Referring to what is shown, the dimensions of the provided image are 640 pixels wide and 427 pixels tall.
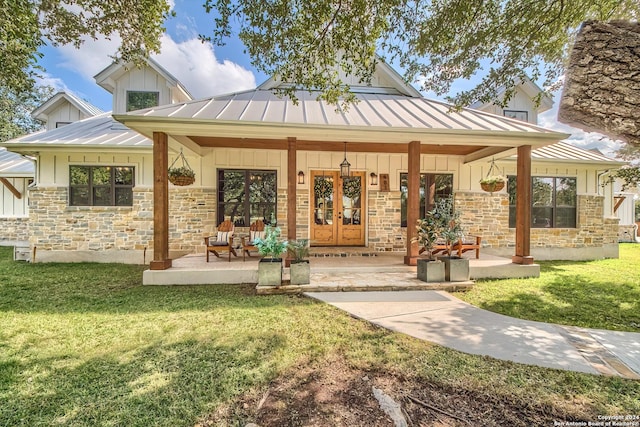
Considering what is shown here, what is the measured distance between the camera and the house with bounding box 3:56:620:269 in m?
6.14

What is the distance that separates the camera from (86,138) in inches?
295

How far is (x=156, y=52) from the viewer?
475 cm

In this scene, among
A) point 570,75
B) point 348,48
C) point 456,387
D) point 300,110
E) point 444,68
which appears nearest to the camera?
point 570,75

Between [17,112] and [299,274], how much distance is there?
2322cm

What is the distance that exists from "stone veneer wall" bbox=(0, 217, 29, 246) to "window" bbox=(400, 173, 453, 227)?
13158 mm

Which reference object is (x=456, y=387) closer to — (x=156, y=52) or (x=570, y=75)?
(x=570, y=75)

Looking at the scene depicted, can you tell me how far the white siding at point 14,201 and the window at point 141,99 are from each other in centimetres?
503

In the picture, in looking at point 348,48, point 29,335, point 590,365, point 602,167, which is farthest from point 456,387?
point 602,167

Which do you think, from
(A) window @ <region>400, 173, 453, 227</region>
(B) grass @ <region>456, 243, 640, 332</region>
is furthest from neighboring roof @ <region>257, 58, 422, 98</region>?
(B) grass @ <region>456, 243, 640, 332</region>

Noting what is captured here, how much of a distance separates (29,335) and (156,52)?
4.44 meters

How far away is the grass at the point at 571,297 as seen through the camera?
3.88m

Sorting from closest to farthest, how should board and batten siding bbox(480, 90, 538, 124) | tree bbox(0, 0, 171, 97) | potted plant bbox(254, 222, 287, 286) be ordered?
tree bbox(0, 0, 171, 97) → potted plant bbox(254, 222, 287, 286) → board and batten siding bbox(480, 90, 538, 124)

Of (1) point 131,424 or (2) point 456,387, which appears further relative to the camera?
(2) point 456,387

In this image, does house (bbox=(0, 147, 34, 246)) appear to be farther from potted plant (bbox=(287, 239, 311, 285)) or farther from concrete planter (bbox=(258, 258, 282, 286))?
potted plant (bbox=(287, 239, 311, 285))
